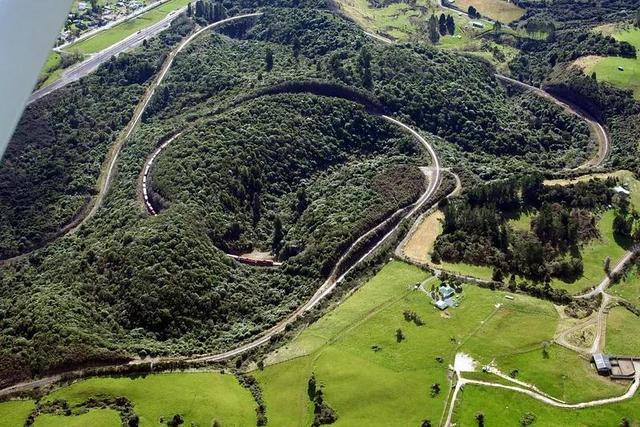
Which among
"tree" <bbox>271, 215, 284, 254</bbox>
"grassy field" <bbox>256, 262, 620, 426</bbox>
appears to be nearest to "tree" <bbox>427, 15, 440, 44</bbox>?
"tree" <bbox>271, 215, 284, 254</bbox>

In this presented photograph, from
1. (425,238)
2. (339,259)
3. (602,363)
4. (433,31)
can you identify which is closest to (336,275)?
(339,259)

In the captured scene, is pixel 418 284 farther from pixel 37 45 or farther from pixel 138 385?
pixel 37 45

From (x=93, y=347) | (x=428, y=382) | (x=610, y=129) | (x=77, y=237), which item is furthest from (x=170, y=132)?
(x=610, y=129)

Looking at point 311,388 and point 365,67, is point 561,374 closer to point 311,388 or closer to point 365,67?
point 311,388

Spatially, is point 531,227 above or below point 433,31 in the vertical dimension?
below

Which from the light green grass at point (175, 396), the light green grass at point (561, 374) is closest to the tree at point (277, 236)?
the light green grass at point (175, 396)

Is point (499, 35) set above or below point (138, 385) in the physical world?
above

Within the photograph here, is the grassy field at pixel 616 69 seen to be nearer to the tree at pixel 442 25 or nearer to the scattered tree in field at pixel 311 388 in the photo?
the tree at pixel 442 25
